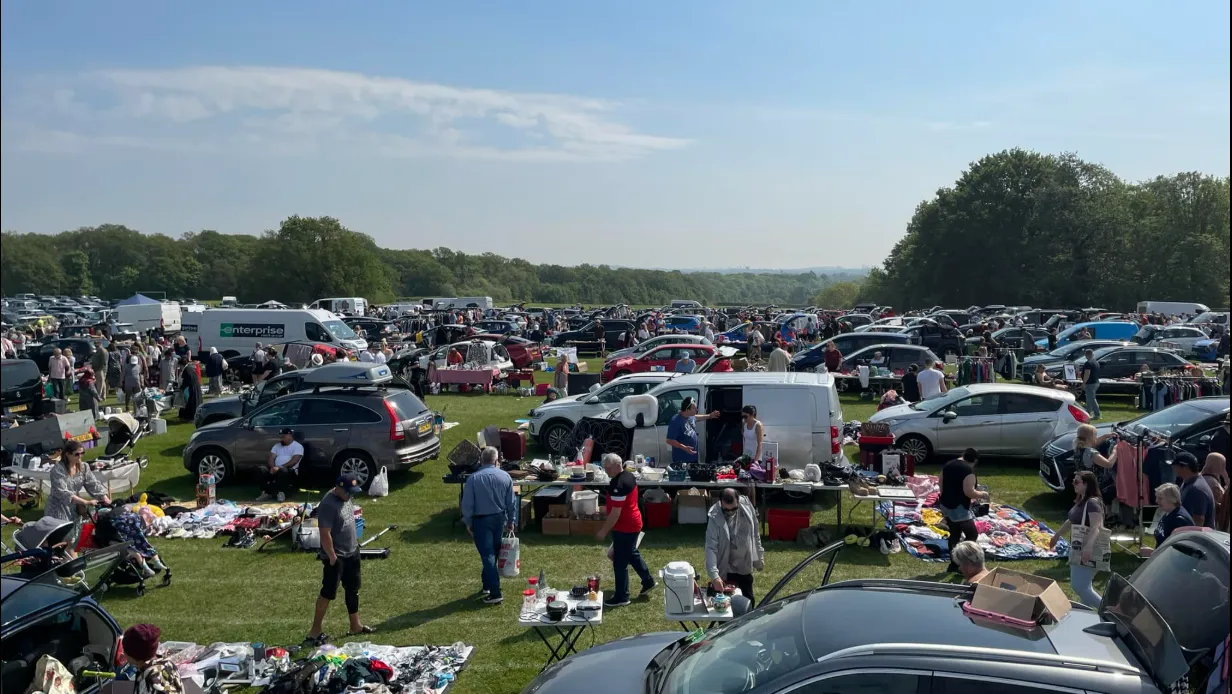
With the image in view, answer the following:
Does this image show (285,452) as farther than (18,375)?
No

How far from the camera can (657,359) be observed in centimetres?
2609

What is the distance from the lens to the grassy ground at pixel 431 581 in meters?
8.55

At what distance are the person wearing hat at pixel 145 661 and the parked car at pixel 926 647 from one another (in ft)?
8.30

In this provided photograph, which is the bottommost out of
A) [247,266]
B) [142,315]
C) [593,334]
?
[593,334]

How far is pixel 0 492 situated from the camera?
13625 millimetres

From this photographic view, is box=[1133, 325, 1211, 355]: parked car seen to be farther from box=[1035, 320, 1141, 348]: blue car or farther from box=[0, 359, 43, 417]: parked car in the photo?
box=[0, 359, 43, 417]: parked car

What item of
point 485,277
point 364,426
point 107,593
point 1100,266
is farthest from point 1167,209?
point 485,277

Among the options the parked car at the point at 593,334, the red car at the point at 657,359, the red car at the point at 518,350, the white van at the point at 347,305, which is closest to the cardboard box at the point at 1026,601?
the red car at the point at 657,359

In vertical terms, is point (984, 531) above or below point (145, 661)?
below

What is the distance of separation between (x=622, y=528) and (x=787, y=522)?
3416 millimetres

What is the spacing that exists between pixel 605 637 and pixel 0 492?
418 inches

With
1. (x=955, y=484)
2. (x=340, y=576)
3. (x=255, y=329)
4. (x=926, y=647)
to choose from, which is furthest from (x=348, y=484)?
(x=255, y=329)

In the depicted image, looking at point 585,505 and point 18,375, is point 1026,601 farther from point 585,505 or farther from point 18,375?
point 18,375

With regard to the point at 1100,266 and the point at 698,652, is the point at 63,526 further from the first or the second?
the point at 1100,266
